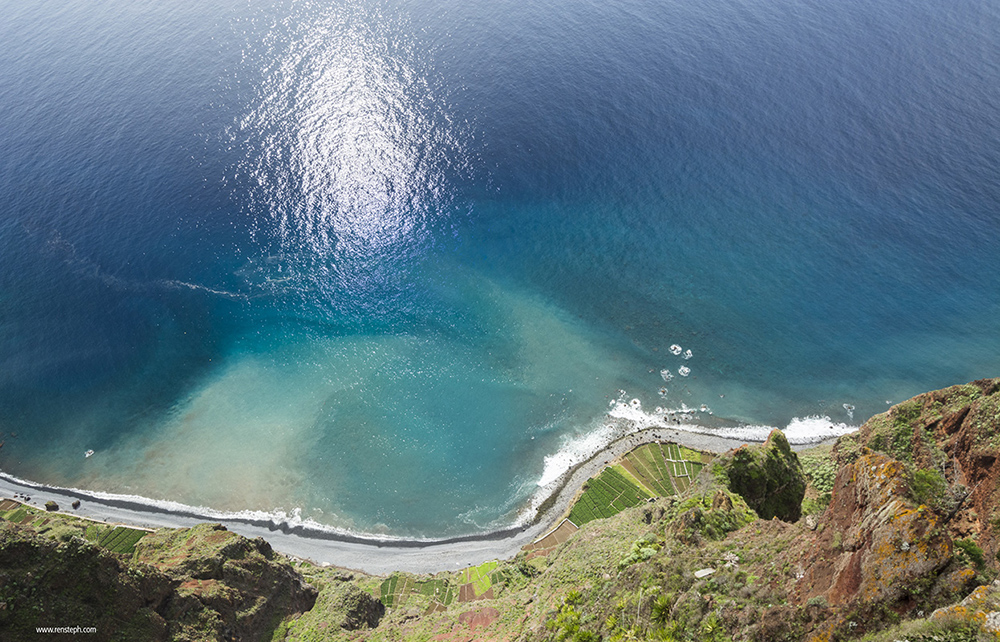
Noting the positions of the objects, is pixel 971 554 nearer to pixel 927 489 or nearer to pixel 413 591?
pixel 927 489

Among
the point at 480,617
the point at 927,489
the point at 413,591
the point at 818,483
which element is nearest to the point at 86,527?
the point at 413,591

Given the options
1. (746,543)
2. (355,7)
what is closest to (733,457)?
(746,543)

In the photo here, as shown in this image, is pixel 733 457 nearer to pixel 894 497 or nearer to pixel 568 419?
pixel 894 497

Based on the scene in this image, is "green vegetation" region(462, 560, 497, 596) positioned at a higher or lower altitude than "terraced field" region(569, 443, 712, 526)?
lower

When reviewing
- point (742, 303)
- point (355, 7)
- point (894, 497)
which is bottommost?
point (894, 497)

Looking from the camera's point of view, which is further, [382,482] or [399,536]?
[382,482]

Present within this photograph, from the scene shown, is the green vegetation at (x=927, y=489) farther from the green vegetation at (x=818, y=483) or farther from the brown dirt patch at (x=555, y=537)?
the brown dirt patch at (x=555, y=537)

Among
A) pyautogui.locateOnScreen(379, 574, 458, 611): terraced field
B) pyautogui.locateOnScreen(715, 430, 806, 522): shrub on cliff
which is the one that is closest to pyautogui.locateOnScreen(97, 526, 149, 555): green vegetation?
pyautogui.locateOnScreen(379, 574, 458, 611): terraced field

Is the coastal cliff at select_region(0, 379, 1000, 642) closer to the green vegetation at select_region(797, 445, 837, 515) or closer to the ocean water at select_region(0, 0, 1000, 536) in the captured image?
the green vegetation at select_region(797, 445, 837, 515)
